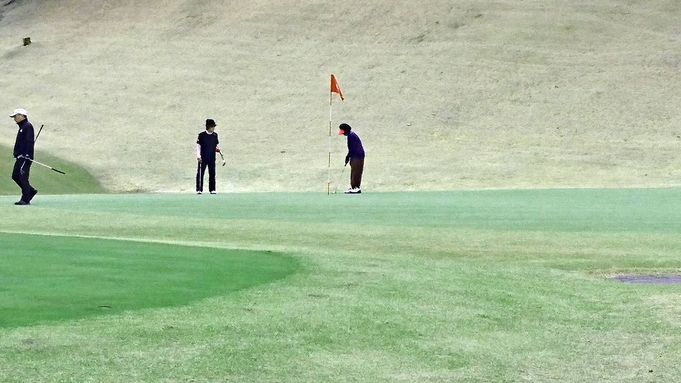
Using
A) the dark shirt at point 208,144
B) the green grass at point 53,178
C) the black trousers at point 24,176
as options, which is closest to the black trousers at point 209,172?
the dark shirt at point 208,144

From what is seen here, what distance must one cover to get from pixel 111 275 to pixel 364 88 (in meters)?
45.8

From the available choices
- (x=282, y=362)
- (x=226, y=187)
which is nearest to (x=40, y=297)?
(x=282, y=362)

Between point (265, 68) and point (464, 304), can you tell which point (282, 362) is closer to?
point (464, 304)

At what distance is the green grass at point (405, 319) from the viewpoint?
822 cm

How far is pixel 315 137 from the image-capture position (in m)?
52.3

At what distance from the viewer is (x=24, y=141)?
88.4 ft

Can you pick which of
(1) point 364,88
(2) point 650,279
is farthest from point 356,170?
(1) point 364,88

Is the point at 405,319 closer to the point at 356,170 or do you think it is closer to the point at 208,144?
the point at 208,144

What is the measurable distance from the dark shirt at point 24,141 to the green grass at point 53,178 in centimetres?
1143

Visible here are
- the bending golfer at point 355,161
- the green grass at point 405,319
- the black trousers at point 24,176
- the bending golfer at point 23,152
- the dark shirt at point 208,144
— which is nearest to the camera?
the green grass at point 405,319

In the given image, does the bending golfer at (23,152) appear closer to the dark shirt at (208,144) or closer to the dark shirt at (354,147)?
the dark shirt at (208,144)

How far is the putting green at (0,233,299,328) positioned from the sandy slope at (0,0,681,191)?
29130 mm

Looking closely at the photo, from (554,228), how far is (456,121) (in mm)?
32954

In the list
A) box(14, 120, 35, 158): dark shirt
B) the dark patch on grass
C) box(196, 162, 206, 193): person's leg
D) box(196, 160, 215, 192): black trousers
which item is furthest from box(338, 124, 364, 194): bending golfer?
the dark patch on grass
